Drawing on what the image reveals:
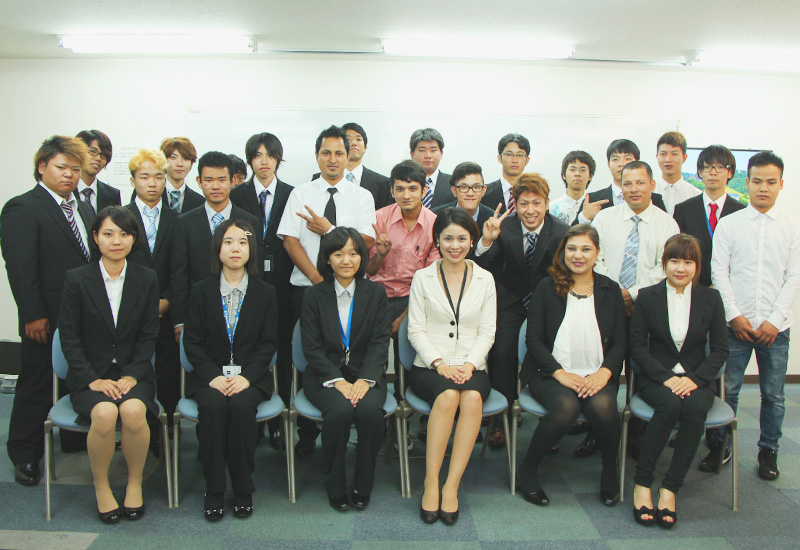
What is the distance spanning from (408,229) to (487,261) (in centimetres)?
49

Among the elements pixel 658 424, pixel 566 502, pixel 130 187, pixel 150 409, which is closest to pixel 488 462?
pixel 566 502

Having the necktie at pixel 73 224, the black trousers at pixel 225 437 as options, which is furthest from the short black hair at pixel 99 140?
the black trousers at pixel 225 437

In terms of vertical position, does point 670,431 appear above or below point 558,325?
below

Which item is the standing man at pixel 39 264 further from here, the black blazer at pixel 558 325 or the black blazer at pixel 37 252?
the black blazer at pixel 558 325

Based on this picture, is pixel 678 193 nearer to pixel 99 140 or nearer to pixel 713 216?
pixel 713 216

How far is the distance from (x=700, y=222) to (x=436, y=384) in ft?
6.23

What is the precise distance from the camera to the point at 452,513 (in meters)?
2.51

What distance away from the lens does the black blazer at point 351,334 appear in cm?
275

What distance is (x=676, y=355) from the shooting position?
280cm

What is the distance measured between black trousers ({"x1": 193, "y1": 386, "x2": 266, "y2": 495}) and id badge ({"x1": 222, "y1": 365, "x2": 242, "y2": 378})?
12 centimetres

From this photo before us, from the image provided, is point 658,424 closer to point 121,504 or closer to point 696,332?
point 696,332

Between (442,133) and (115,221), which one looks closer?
(115,221)

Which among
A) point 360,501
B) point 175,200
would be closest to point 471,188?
point 360,501

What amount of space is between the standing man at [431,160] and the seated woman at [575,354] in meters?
1.22
